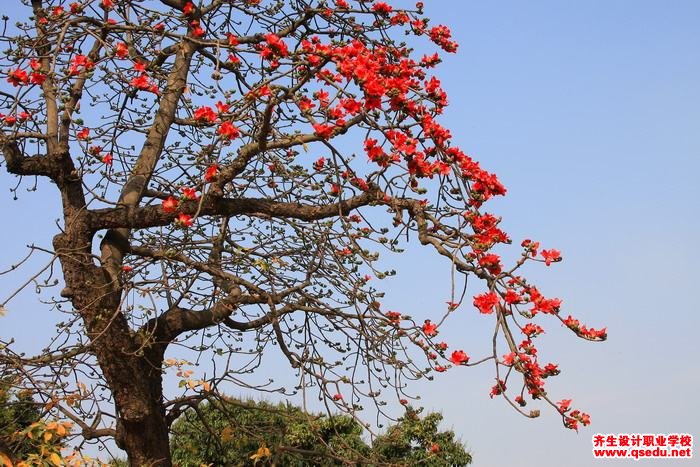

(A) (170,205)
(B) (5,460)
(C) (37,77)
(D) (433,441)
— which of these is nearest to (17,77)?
(C) (37,77)

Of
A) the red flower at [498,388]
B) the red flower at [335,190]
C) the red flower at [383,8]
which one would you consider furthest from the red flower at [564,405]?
the red flower at [383,8]

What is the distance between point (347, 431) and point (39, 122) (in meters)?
4.31

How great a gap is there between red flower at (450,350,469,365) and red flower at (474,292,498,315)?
0.27 m

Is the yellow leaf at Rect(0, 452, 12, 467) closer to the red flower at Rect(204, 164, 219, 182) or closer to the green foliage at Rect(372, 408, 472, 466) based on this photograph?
the red flower at Rect(204, 164, 219, 182)

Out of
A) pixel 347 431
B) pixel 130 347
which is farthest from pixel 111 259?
pixel 347 431

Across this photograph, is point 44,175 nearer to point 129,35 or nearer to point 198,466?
point 129,35

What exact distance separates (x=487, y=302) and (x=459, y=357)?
343 millimetres

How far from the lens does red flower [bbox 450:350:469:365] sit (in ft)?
14.9

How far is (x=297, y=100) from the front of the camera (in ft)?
16.5

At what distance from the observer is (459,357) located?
4547mm

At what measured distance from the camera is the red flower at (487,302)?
4.44 m

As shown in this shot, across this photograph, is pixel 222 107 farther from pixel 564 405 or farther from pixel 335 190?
pixel 564 405

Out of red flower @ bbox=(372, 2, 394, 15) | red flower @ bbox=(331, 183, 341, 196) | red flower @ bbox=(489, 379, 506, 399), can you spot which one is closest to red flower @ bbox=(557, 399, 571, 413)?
red flower @ bbox=(489, 379, 506, 399)

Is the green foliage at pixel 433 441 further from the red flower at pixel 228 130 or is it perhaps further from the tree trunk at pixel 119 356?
the red flower at pixel 228 130
